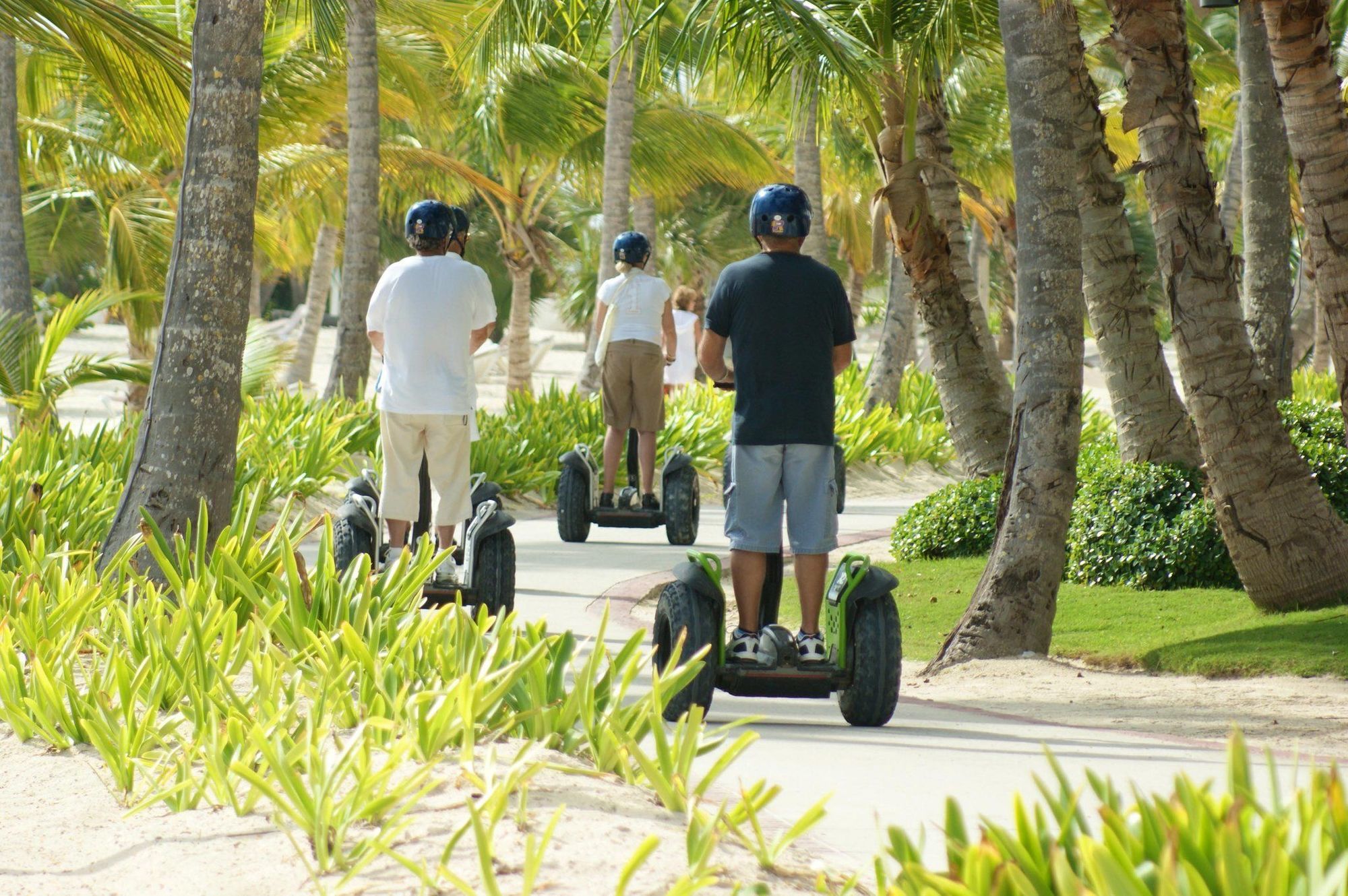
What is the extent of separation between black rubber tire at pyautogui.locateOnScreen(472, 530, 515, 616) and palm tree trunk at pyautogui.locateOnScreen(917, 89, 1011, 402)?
497 centimetres

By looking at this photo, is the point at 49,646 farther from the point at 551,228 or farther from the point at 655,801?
the point at 551,228

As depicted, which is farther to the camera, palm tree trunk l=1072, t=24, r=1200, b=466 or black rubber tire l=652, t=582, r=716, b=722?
palm tree trunk l=1072, t=24, r=1200, b=466

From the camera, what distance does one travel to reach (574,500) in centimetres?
1032

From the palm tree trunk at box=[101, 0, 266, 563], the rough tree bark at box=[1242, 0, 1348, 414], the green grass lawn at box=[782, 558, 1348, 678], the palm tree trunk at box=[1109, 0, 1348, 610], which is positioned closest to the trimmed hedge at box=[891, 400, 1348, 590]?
the green grass lawn at box=[782, 558, 1348, 678]

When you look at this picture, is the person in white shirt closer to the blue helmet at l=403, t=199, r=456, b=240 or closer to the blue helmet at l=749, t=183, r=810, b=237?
the blue helmet at l=403, t=199, r=456, b=240

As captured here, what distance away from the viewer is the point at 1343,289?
6.76 m

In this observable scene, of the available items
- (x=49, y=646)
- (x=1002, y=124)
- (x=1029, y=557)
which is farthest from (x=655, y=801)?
(x=1002, y=124)

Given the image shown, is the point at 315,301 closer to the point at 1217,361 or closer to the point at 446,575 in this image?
the point at 446,575

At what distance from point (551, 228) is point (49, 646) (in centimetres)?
3608

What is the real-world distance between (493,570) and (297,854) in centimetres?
346

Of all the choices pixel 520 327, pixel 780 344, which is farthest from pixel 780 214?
pixel 520 327

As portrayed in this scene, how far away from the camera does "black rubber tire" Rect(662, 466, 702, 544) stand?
10.3m

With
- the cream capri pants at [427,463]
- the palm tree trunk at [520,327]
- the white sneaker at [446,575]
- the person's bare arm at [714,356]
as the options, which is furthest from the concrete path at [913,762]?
the palm tree trunk at [520,327]

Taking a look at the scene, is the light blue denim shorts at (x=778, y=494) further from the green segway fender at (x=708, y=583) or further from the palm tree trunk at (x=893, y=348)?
the palm tree trunk at (x=893, y=348)
